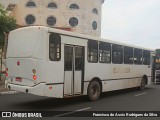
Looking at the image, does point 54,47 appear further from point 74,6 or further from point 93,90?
point 74,6

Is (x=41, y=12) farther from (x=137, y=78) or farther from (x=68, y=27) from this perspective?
(x=137, y=78)

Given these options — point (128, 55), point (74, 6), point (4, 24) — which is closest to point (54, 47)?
point (128, 55)

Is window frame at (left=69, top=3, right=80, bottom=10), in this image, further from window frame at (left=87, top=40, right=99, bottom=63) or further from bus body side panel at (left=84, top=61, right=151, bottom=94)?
window frame at (left=87, top=40, right=99, bottom=63)

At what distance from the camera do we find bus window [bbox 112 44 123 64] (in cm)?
1445

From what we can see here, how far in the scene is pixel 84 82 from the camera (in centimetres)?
1219

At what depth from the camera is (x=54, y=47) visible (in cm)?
1077

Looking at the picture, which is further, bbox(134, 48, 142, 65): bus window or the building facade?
the building facade

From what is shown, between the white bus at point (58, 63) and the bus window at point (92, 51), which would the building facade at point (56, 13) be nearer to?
the white bus at point (58, 63)

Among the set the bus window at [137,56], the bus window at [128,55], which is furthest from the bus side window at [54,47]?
the bus window at [137,56]

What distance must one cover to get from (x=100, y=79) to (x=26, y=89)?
424 cm

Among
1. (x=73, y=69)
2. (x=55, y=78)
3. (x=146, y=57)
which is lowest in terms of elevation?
(x=55, y=78)

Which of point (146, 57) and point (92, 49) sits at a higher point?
point (92, 49)

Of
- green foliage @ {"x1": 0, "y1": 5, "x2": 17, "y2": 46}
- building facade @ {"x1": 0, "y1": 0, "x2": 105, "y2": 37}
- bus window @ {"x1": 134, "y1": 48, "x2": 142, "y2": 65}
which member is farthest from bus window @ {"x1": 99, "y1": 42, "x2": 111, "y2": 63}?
building facade @ {"x1": 0, "y1": 0, "x2": 105, "y2": 37}

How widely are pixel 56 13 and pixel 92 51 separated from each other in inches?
1491
